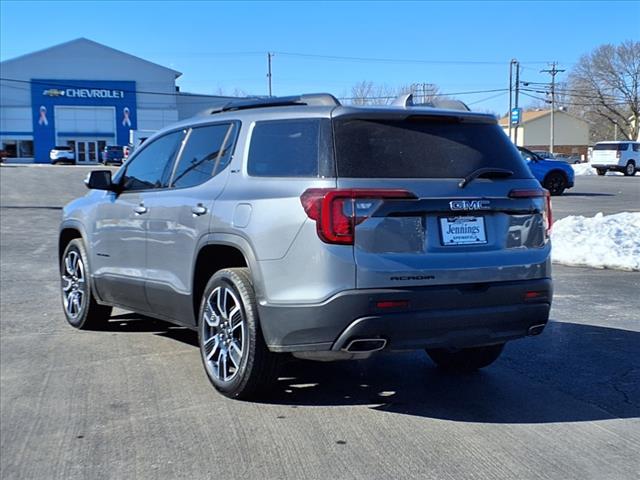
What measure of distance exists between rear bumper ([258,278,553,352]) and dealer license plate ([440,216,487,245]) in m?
0.27

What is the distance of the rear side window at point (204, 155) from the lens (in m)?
5.18

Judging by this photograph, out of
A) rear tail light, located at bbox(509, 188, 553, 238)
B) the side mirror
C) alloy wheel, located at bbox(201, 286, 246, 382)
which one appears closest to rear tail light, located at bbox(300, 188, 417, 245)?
alloy wheel, located at bbox(201, 286, 246, 382)

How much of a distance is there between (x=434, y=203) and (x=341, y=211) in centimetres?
58

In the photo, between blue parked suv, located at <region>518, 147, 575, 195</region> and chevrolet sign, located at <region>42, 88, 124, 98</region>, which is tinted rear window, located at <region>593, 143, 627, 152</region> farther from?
chevrolet sign, located at <region>42, 88, 124, 98</region>

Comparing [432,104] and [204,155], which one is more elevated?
[432,104]

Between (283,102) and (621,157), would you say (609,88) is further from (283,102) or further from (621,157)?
(283,102)

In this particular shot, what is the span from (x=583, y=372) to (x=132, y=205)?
3.82m

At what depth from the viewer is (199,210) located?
5.10m

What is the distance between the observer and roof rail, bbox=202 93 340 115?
15.5 ft

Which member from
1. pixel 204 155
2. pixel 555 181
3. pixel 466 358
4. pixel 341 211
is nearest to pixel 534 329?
pixel 466 358

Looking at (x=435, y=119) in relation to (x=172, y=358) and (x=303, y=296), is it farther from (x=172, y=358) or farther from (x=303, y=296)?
(x=172, y=358)

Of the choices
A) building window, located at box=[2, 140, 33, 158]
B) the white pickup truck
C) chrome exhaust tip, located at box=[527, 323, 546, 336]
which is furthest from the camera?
building window, located at box=[2, 140, 33, 158]

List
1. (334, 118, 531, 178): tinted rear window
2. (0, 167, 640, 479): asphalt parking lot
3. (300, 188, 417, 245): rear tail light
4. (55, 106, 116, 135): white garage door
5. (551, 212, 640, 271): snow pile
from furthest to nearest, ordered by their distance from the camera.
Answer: (55, 106, 116, 135): white garage door < (551, 212, 640, 271): snow pile < (334, 118, 531, 178): tinted rear window < (300, 188, 417, 245): rear tail light < (0, 167, 640, 479): asphalt parking lot

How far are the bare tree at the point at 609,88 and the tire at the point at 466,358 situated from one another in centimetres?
8172
